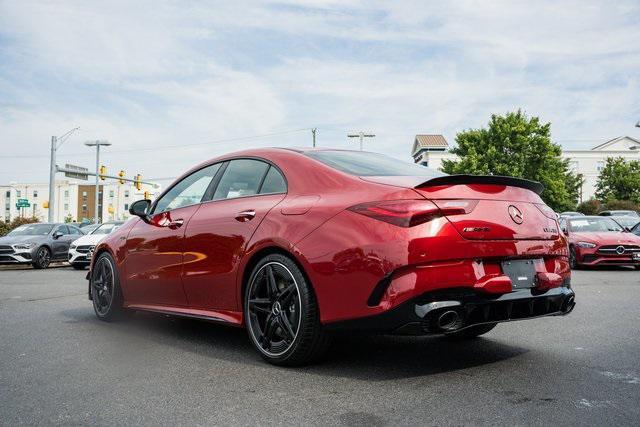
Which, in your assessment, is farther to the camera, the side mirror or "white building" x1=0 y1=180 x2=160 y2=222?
"white building" x1=0 y1=180 x2=160 y2=222

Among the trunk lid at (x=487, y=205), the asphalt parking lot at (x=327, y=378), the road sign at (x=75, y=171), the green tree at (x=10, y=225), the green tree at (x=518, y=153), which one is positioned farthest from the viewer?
the green tree at (x=518, y=153)

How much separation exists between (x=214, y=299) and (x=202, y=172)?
1.26 meters

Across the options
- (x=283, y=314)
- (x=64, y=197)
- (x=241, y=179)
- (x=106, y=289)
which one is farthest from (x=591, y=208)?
(x=64, y=197)

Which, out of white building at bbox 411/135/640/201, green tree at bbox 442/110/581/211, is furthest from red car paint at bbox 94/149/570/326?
white building at bbox 411/135/640/201

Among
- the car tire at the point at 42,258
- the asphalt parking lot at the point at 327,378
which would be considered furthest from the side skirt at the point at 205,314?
the car tire at the point at 42,258

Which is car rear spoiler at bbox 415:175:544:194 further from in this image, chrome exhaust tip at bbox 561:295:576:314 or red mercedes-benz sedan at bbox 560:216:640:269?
red mercedes-benz sedan at bbox 560:216:640:269

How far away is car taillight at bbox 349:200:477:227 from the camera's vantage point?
3.75m

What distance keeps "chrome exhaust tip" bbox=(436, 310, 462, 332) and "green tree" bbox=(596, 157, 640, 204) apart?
7368 centimetres

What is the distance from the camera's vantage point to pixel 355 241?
3.86 meters

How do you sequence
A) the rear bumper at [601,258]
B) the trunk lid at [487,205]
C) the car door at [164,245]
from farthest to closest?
the rear bumper at [601,258] < the car door at [164,245] < the trunk lid at [487,205]

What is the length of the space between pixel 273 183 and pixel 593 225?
43.7 feet

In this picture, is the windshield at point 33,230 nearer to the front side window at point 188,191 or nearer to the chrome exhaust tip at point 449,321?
the front side window at point 188,191

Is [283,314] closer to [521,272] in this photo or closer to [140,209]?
[521,272]

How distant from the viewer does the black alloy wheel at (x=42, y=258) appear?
18250 mm
